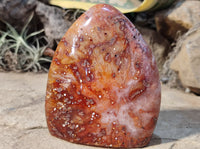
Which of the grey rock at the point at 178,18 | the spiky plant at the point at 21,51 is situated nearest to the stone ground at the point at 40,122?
the spiky plant at the point at 21,51

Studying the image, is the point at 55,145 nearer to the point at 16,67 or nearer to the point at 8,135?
the point at 8,135

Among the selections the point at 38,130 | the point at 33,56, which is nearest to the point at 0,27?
the point at 33,56

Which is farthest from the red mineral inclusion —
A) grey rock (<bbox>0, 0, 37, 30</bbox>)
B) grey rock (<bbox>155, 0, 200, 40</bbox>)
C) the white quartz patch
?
grey rock (<bbox>0, 0, 37, 30</bbox>)

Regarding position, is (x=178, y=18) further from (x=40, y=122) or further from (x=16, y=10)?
(x=40, y=122)

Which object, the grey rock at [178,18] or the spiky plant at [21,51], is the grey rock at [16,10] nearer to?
the spiky plant at [21,51]

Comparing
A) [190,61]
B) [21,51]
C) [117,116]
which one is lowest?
[21,51]

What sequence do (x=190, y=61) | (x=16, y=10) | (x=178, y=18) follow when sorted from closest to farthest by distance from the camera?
(x=190, y=61) < (x=178, y=18) < (x=16, y=10)

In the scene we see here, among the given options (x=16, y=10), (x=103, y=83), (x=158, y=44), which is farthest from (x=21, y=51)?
(x=103, y=83)

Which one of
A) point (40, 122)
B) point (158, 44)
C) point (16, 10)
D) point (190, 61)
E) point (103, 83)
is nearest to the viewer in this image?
point (103, 83)
